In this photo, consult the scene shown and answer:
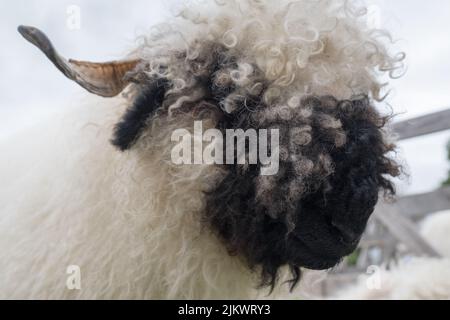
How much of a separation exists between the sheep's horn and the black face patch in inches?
19.4

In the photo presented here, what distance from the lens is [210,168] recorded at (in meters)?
2.16

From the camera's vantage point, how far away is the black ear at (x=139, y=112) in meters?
2.25

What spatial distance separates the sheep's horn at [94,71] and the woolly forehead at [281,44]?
0.13 meters

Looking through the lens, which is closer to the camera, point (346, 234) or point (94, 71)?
point (346, 234)

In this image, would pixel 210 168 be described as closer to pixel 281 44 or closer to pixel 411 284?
pixel 281 44

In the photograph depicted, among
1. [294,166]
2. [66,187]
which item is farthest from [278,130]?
[66,187]

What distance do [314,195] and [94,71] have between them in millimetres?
1015

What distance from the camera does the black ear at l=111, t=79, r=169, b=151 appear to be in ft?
7.39

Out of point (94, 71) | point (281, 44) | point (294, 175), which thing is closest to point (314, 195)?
point (294, 175)

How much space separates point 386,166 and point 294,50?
Answer: 0.62 metres

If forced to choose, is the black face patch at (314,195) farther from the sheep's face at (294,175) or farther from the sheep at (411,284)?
the sheep at (411,284)

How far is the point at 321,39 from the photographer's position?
225 centimetres

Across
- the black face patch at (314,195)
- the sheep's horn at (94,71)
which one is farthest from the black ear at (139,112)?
the black face patch at (314,195)

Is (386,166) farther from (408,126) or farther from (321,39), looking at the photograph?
(408,126)
